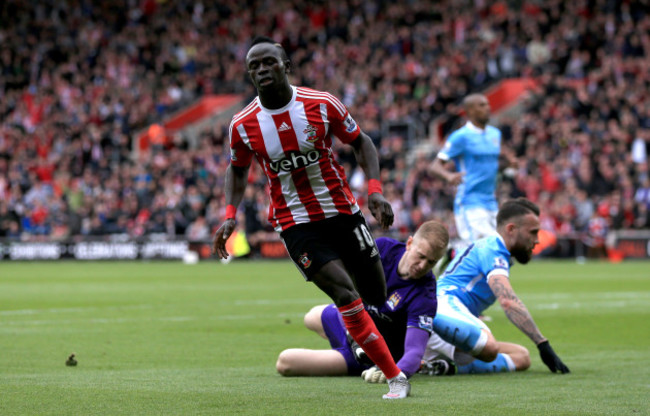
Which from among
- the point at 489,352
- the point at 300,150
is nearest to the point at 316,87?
the point at 489,352

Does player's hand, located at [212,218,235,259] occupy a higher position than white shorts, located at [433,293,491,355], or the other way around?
player's hand, located at [212,218,235,259]

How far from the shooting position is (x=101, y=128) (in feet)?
129

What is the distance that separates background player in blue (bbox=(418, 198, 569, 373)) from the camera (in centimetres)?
730

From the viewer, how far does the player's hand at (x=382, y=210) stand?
6.29 meters

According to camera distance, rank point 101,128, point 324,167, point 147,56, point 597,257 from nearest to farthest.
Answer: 1. point 324,167
2. point 597,257
3. point 101,128
4. point 147,56

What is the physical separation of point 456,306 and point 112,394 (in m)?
2.63

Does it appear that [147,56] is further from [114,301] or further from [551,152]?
[114,301]

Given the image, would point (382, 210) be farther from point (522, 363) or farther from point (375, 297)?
point (522, 363)

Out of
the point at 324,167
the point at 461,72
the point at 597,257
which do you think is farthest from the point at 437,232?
the point at 461,72

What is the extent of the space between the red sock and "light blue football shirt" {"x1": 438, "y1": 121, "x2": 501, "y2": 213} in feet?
20.8

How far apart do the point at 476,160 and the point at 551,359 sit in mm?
5333

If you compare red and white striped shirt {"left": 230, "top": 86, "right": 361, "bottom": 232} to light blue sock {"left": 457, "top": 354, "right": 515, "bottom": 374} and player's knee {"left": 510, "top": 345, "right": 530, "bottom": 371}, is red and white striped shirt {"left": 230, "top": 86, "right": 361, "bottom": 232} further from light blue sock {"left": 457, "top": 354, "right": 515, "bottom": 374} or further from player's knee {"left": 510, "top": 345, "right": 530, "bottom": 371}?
player's knee {"left": 510, "top": 345, "right": 530, "bottom": 371}

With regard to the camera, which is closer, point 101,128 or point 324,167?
point 324,167

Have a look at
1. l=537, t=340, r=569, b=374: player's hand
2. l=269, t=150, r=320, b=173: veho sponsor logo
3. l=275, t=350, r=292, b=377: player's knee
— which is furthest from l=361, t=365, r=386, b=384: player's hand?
l=269, t=150, r=320, b=173: veho sponsor logo
